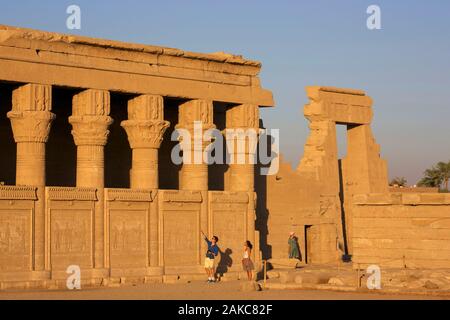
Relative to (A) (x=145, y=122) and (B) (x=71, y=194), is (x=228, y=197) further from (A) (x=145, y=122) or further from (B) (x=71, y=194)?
(B) (x=71, y=194)

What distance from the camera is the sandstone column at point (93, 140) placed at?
97.5 feet

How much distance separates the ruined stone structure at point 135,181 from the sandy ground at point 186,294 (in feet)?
7.90

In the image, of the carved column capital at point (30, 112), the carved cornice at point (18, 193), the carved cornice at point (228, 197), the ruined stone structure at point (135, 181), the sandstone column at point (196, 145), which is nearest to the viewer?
the carved cornice at point (18, 193)

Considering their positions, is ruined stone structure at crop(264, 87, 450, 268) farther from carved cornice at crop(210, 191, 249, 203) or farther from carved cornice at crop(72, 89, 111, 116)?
carved cornice at crop(72, 89, 111, 116)

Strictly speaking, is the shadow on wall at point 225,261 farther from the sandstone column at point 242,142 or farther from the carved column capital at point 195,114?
the carved column capital at point 195,114

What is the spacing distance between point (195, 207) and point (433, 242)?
6731 mm

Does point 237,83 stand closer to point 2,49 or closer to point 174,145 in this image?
point 174,145

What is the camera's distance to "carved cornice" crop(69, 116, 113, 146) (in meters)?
29.8

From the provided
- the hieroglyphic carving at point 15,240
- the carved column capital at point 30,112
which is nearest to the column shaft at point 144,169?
the carved column capital at point 30,112

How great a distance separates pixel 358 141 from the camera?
137ft

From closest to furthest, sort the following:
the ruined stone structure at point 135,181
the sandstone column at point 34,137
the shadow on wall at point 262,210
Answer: the ruined stone structure at point 135,181, the sandstone column at point 34,137, the shadow on wall at point 262,210

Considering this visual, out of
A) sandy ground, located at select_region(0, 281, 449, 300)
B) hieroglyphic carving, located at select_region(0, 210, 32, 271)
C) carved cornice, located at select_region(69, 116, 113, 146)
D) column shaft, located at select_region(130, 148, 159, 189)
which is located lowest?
sandy ground, located at select_region(0, 281, 449, 300)

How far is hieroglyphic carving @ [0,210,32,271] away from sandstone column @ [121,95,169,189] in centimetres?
376

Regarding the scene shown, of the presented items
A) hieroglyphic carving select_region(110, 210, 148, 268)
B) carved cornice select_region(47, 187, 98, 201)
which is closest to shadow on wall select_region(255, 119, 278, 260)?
hieroglyphic carving select_region(110, 210, 148, 268)
